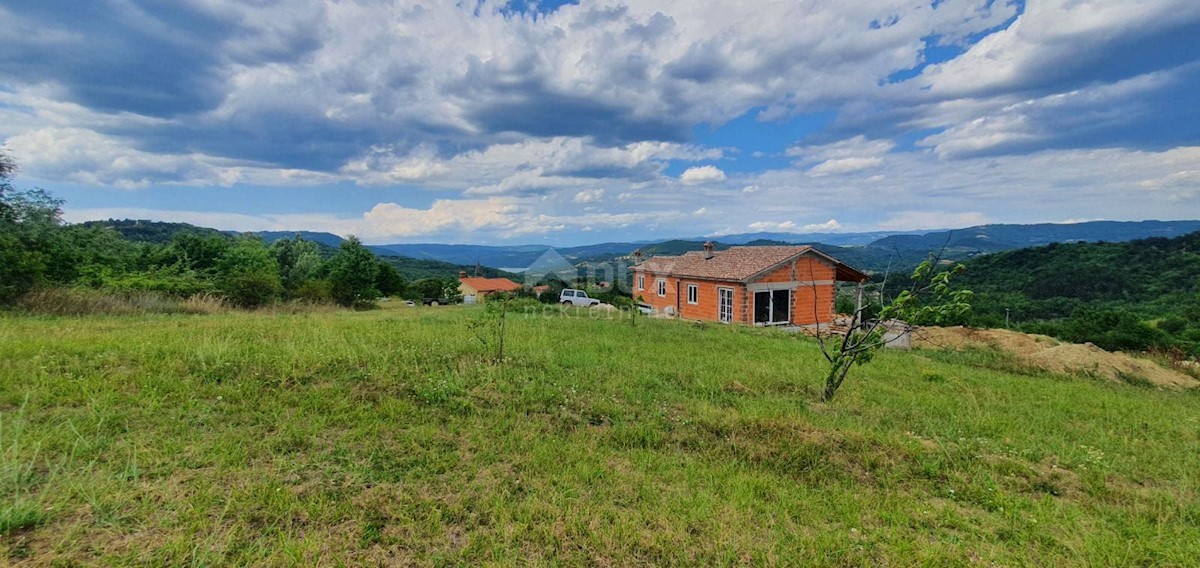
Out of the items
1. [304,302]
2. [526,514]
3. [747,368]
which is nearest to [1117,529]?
[526,514]

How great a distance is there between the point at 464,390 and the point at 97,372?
349 centimetres

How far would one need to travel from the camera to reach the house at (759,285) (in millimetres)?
19109

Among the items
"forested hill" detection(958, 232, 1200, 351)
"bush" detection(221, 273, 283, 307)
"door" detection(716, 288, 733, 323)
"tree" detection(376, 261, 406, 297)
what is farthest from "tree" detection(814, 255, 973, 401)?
"tree" detection(376, 261, 406, 297)

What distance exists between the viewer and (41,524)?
7.35ft

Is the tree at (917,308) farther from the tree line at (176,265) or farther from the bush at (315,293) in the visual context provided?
the bush at (315,293)

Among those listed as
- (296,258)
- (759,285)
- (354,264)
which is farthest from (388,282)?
(759,285)

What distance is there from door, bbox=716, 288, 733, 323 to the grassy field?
526 inches

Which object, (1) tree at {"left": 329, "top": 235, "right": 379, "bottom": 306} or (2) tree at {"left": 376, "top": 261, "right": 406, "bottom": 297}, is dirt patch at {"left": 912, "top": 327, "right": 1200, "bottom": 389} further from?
(2) tree at {"left": 376, "top": 261, "right": 406, "bottom": 297}

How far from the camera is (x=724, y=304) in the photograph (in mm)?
19984

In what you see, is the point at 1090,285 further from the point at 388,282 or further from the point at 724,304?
the point at 388,282

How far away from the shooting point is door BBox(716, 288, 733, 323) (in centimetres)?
1959

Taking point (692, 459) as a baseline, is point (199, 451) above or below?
above

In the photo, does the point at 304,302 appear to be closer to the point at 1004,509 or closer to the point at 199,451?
the point at 199,451

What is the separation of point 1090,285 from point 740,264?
1211 inches
